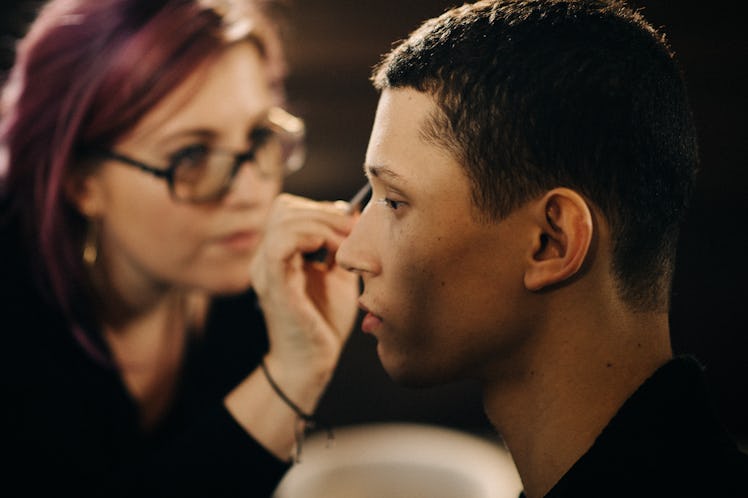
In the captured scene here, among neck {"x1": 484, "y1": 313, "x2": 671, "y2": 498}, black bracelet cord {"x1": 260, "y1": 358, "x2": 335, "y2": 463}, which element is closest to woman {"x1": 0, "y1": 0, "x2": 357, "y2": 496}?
black bracelet cord {"x1": 260, "y1": 358, "x2": 335, "y2": 463}

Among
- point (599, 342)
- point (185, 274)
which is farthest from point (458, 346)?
point (185, 274)

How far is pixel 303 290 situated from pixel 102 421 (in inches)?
22.8

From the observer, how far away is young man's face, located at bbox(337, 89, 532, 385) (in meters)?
0.75

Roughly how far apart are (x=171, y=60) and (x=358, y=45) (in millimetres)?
609

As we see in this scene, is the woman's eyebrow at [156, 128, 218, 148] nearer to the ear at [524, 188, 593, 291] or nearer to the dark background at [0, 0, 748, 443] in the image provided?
the dark background at [0, 0, 748, 443]

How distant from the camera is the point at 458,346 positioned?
775mm

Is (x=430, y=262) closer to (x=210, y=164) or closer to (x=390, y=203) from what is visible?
(x=390, y=203)

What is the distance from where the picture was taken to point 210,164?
4.52 feet

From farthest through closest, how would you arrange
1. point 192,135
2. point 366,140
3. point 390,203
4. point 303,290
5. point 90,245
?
point 366,140
point 90,245
point 192,135
point 303,290
point 390,203

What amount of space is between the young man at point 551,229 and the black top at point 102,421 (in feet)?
1.57

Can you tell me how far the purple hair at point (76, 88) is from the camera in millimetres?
1365

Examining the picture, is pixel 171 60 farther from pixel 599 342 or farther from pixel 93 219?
pixel 599 342

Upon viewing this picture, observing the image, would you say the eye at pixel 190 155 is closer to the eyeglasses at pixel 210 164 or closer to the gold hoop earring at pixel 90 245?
the eyeglasses at pixel 210 164

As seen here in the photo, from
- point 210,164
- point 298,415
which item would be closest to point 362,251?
point 298,415
